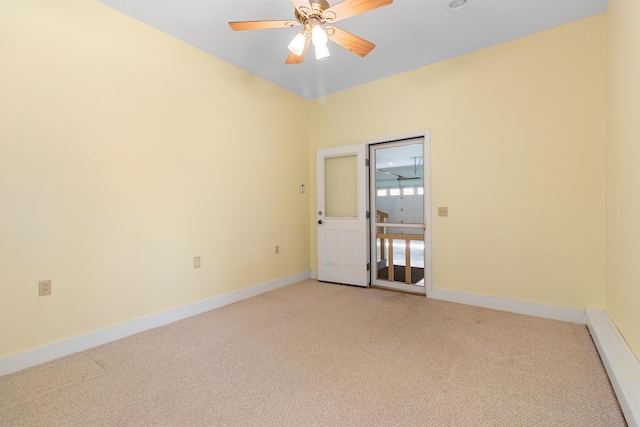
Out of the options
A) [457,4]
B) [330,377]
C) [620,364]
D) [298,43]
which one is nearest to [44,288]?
[330,377]

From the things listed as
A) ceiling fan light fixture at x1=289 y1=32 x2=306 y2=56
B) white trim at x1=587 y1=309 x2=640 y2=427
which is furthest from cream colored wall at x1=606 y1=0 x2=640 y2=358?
ceiling fan light fixture at x1=289 y1=32 x2=306 y2=56

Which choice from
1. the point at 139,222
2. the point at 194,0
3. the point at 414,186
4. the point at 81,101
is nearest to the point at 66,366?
the point at 139,222

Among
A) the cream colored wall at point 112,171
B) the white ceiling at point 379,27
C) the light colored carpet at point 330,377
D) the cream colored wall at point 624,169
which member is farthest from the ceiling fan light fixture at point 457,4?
the light colored carpet at point 330,377

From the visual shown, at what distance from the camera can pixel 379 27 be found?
2684 millimetres

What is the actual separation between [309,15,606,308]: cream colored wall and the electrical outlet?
368cm

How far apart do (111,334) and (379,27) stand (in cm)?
368

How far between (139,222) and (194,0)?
6.46 feet

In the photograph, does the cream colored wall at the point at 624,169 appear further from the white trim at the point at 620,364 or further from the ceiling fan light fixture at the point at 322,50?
the ceiling fan light fixture at the point at 322,50

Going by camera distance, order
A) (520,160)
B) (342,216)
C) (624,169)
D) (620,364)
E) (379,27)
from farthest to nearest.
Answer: (342,216), (520,160), (379,27), (624,169), (620,364)

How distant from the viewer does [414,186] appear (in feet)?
20.1

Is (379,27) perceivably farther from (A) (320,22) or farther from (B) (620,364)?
(B) (620,364)

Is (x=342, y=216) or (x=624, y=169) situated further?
(x=342, y=216)

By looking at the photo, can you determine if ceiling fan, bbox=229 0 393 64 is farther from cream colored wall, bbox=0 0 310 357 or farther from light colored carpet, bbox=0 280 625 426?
light colored carpet, bbox=0 280 625 426

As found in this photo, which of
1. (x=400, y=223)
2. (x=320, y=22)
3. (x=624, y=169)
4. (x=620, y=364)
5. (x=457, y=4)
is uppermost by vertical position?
(x=457, y=4)
